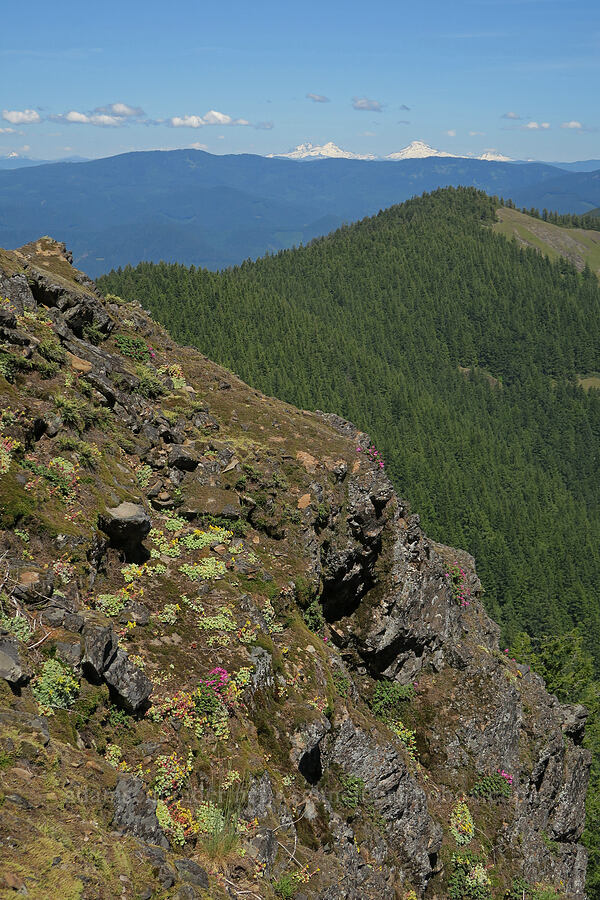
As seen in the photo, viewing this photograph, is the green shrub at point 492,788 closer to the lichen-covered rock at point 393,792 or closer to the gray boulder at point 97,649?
the lichen-covered rock at point 393,792

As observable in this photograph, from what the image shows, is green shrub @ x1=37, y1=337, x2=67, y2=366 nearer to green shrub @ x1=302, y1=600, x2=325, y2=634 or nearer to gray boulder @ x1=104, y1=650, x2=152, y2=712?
gray boulder @ x1=104, y1=650, x2=152, y2=712

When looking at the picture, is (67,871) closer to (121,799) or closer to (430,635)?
(121,799)

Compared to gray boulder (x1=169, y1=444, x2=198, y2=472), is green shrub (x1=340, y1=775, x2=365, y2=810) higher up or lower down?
lower down

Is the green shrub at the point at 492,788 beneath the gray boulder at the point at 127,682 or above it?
beneath

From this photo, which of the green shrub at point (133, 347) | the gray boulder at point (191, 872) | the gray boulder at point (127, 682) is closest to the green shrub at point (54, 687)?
the gray boulder at point (127, 682)

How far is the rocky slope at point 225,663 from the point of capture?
11414mm

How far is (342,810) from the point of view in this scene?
18.4m

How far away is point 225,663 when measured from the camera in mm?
16078

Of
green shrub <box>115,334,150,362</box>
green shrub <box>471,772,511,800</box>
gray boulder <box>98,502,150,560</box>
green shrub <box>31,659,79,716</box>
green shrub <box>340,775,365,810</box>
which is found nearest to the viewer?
green shrub <box>31,659,79,716</box>

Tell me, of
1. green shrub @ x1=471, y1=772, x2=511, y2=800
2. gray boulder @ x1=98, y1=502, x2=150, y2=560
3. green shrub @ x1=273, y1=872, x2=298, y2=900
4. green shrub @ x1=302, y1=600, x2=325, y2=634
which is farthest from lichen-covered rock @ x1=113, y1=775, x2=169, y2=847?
green shrub @ x1=471, y1=772, x2=511, y2=800

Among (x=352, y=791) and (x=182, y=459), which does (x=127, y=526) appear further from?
(x=352, y=791)

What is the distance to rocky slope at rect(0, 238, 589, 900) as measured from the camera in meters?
11.4

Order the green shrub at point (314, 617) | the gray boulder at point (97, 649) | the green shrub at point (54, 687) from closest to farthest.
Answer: the green shrub at point (54, 687) < the gray boulder at point (97, 649) < the green shrub at point (314, 617)

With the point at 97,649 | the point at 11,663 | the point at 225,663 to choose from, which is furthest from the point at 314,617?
the point at 11,663
